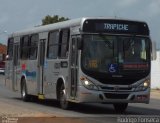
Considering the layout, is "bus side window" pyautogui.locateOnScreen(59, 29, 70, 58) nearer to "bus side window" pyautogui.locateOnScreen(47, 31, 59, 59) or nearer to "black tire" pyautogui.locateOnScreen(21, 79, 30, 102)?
"bus side window" pyautogui.locateOnScreen(47, 31, 59, 59)

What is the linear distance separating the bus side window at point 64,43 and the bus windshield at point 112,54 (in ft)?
5.14

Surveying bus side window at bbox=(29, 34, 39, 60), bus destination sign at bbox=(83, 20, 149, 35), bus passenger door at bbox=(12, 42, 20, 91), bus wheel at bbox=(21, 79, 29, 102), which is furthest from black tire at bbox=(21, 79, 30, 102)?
bus destination sign at bbox=(83, 20, 149, 35)

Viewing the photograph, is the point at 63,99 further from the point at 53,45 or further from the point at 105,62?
the point at 105,62

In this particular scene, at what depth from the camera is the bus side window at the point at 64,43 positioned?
2184cm

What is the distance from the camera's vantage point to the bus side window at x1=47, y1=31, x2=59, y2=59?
23.1 metres

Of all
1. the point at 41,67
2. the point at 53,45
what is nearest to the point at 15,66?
the point at 41,67

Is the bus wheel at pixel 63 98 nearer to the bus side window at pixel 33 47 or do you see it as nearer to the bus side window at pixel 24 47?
the bus side window at pixel 33 47

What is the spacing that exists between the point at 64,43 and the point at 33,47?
4.14 m

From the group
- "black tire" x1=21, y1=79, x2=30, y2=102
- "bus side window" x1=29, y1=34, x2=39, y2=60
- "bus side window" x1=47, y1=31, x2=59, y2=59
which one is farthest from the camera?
"black tire" x1=21, y1=79, x2=30, y2=102

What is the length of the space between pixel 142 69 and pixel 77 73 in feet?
7.25

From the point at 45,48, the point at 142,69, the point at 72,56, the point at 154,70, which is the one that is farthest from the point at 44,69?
the point at 154,70

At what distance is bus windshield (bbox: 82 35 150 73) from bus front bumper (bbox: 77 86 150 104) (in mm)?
734

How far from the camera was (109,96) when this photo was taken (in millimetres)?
20328

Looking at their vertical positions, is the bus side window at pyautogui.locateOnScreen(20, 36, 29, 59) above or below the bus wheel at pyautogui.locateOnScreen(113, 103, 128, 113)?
above
